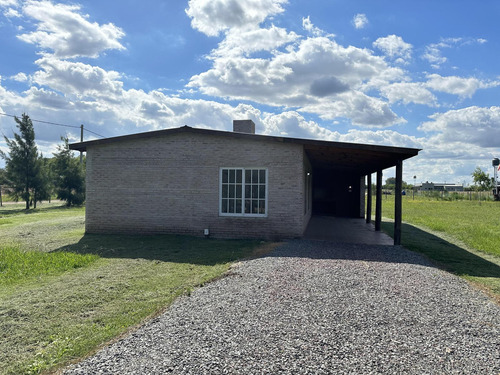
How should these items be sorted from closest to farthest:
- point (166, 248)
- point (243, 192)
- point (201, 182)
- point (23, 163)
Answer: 1. point (166, 248)
2. point (243, 192)
3. point (201, 182)
4. point (23, 163)

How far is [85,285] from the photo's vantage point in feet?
21.2

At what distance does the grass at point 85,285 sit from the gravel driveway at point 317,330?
50 centimetres

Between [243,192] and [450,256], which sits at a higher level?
[243,192]

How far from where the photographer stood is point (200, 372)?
3359 millimetres

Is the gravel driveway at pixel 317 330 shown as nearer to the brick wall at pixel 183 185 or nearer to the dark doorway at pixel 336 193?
the brick wall at pixel 183 185

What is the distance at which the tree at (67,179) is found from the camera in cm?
3052

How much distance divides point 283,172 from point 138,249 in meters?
4.92

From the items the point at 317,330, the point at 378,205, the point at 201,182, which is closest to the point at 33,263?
the point at 201,182

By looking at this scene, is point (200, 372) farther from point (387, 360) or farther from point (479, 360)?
point (479, 360)

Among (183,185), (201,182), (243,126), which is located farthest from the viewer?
(243,126)

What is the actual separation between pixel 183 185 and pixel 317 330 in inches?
339

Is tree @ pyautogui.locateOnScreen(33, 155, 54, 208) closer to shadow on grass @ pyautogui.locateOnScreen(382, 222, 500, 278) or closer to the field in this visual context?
the field

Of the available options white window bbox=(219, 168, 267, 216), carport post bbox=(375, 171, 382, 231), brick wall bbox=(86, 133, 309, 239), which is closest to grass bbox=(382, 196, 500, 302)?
carport post bbox=(375, 171, 382, 231)

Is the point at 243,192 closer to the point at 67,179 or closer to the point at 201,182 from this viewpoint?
the point at 201,182
